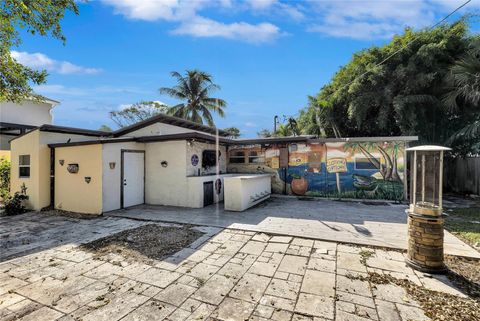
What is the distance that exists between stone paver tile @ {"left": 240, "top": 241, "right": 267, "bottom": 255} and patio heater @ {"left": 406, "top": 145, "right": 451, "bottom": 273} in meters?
2.38

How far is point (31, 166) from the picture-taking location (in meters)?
8.02

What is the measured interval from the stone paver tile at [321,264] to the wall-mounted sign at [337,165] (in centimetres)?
641

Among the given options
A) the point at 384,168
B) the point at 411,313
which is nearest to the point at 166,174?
the point at 411,313

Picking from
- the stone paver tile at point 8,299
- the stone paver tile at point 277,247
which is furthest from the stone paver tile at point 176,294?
the stone paver tile at point 277,247

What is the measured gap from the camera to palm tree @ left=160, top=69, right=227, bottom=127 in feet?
65.8

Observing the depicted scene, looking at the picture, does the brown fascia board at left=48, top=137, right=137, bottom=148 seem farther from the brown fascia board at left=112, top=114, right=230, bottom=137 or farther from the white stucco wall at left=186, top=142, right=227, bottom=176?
the white stucco wall at left=186, top=142, right=227, bottom=176

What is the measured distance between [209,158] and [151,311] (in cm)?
727

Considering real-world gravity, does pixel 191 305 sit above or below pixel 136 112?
below

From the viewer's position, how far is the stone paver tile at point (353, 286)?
115 inches

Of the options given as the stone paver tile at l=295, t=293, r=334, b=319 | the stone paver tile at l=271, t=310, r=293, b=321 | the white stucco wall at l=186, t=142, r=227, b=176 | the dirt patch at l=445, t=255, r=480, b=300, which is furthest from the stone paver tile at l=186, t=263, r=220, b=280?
the white stucco wall at l=186, t=142, r=227, b=176

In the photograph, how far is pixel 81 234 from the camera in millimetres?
5301

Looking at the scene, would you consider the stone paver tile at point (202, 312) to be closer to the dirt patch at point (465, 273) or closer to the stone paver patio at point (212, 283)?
the stone paver patio at point (212, 283)

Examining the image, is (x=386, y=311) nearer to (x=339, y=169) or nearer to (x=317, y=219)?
(x=317, y=219)

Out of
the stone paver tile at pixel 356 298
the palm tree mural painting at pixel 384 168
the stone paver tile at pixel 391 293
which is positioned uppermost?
the palm tree mural painting at pixel 384 168
